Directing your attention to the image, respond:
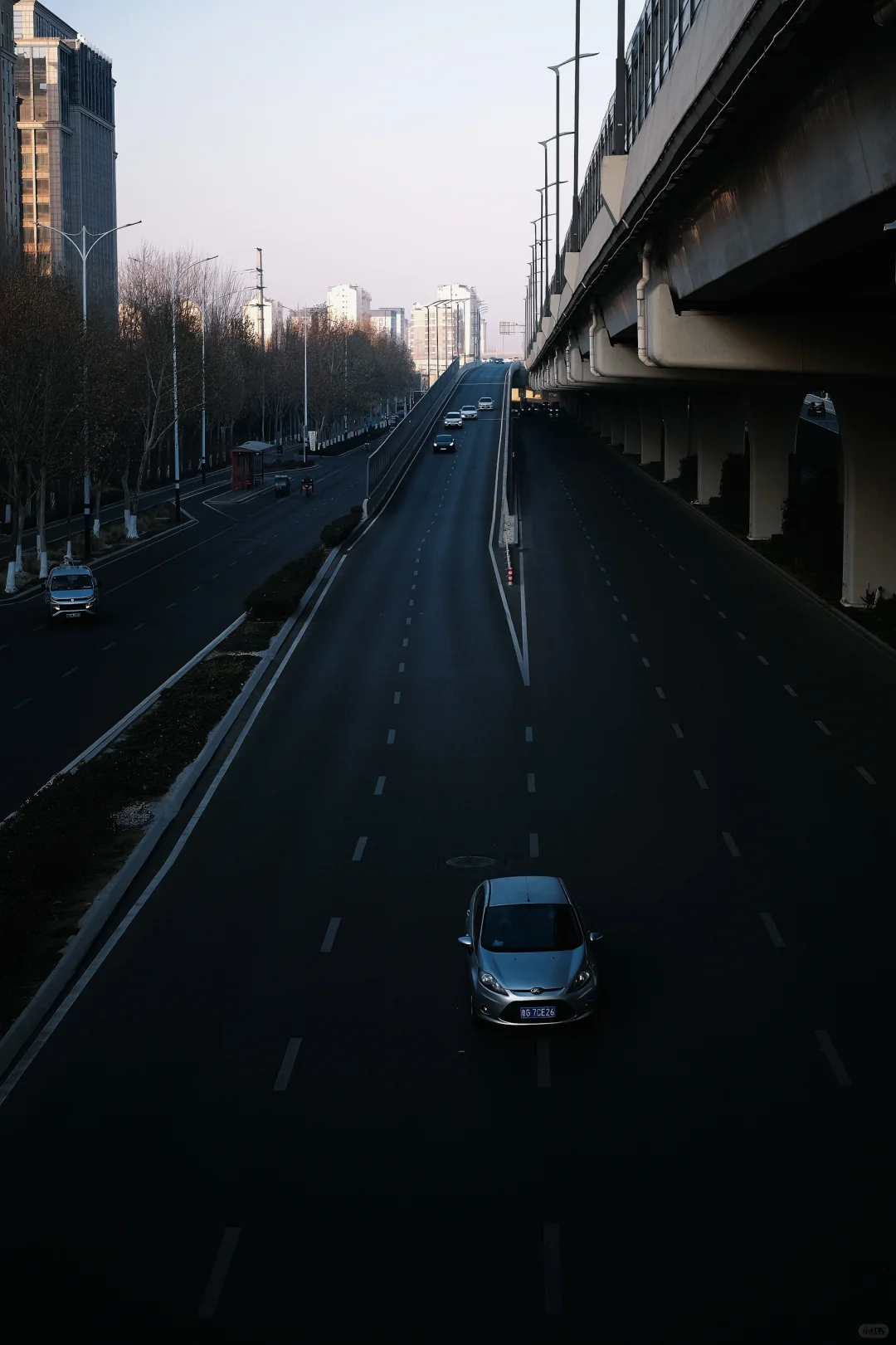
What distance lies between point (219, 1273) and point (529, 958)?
571 centimetres

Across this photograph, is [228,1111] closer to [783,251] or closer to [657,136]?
[783,251]

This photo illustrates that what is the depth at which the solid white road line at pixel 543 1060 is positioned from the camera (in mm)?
14445

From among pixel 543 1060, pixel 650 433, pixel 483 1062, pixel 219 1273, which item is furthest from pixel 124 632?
pixel 650 433

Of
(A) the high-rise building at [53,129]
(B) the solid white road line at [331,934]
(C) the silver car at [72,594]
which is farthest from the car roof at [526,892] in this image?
(A) the high-rise building at [53,129]

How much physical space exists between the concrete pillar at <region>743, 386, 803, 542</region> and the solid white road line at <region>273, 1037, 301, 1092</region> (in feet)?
141

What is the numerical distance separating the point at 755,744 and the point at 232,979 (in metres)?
13.9

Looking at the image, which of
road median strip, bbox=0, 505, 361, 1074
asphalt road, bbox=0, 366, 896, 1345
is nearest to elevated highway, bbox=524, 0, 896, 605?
asphalt road, bbox=0, 366, 896, 1345

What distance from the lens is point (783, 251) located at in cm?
1895

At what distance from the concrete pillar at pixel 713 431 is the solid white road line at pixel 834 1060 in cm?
5318

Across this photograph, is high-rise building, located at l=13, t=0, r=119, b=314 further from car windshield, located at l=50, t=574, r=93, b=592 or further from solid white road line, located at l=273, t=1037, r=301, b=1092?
solid white road line, located at l=273, t=1037, r=301, b=1092

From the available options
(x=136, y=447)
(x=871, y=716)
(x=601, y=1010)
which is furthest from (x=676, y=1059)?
(x=136, y=447)

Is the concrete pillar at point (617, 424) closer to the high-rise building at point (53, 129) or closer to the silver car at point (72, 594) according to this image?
the silver car at point (72, 594)

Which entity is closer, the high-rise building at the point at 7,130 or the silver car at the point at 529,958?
the silver car at the point at 529,958

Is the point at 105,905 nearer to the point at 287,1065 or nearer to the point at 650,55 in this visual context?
the point at 287,1065
